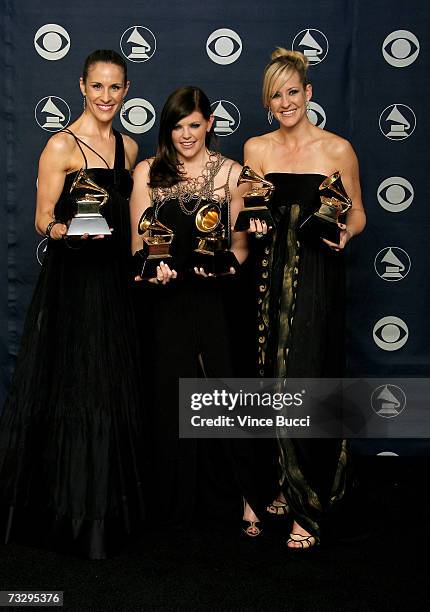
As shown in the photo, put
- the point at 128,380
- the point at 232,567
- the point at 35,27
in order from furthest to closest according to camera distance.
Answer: the point at 35,27 → the point at 128,380 → the point at 232,567

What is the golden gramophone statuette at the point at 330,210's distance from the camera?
282cm

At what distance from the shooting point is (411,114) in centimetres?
396

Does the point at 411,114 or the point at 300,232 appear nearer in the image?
the point at 300,232

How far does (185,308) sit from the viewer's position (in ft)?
10.1

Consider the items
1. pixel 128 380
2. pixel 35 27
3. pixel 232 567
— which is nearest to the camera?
pixel 232 567


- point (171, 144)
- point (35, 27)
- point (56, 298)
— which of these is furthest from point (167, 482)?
point (35, 27)

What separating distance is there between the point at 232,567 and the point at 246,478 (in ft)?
1.33

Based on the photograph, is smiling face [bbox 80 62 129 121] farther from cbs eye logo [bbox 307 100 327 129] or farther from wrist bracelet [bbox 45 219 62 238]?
cbs eye logo [bbox 307 100 327 129]

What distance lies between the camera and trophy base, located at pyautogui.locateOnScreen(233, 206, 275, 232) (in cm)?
282

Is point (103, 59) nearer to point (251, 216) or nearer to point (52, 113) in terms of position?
point (251, 216)

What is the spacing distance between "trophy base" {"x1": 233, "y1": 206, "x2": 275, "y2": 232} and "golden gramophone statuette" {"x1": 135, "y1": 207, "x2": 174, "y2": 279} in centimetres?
26

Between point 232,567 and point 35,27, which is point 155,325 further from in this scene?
point 35,27

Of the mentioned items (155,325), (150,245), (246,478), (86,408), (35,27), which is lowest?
(246,478)

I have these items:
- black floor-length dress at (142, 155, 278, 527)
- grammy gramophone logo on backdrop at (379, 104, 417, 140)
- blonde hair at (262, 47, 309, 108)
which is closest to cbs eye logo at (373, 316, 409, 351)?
grammy gramophone logo on backdrop at (379, 104, 417, 140)
